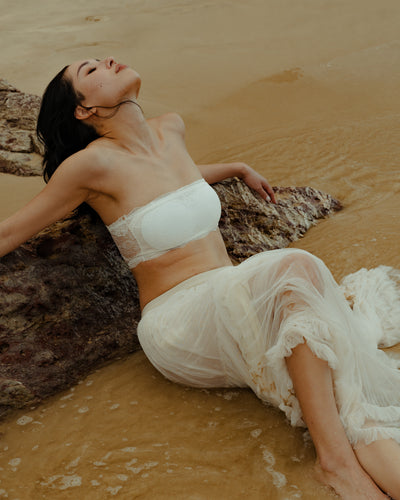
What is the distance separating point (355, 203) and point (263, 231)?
115 centimetres

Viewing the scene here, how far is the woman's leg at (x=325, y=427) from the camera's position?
2.09 m

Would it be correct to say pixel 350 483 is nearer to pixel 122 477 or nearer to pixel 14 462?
pixel 122 477

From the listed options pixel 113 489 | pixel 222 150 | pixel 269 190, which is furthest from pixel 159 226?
pixel 222 150

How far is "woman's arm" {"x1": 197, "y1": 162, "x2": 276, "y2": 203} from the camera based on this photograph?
3.68m

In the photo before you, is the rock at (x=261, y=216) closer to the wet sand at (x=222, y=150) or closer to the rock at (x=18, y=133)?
the wet sand at (x=222, y=150)

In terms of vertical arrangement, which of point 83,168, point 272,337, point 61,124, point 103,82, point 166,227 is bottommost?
point 272,337

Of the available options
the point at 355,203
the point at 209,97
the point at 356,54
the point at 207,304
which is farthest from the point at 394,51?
the point at 207,304

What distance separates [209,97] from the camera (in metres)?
8.83

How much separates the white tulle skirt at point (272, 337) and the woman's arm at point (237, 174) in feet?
3.52

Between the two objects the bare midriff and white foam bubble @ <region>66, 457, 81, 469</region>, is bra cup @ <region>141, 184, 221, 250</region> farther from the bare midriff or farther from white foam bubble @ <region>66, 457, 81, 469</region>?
white foam bubble @ <region>66, 457, 81, 469</region>

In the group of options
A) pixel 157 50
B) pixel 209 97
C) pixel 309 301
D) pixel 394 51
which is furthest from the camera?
pixel 157 50

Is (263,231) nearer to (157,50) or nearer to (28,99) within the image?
(28,99)

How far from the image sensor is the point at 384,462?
2.09 meters

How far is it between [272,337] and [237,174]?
1.70 meters
